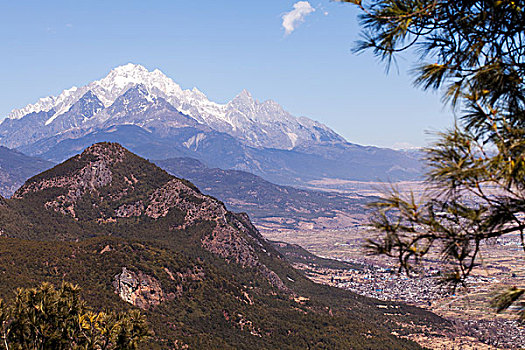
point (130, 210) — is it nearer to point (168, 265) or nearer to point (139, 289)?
point (168, 265)

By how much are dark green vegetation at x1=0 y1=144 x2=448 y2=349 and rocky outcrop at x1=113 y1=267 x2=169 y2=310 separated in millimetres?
226

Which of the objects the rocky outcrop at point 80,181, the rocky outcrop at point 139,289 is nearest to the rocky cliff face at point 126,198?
the rocky outcrop at point 80,181

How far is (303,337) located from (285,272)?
63879mm

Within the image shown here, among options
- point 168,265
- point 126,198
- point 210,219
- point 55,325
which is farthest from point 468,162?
point 126,198

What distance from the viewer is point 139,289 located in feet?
274

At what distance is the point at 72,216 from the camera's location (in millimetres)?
126625

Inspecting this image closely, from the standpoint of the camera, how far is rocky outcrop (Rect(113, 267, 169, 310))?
261ft

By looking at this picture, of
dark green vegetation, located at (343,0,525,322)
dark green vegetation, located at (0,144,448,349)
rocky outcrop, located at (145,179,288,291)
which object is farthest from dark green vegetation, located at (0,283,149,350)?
rocky outcrop, located at (145,179,288,291)

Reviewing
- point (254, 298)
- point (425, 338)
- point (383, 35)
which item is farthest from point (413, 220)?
point (425, 338)

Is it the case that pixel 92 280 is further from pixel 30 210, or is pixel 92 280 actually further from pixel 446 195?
pixel 446 195

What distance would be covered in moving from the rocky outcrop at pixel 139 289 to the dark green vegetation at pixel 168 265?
23 cm

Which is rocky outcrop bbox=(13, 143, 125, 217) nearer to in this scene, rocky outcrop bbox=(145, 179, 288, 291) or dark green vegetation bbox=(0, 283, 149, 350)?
rocky outcrop bbox=(145, 179, 288, 291)

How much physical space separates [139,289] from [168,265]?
40.8ft

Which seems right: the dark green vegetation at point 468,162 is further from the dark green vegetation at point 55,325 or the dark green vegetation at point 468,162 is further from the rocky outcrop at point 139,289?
the rocky outcrop at point 139,289
